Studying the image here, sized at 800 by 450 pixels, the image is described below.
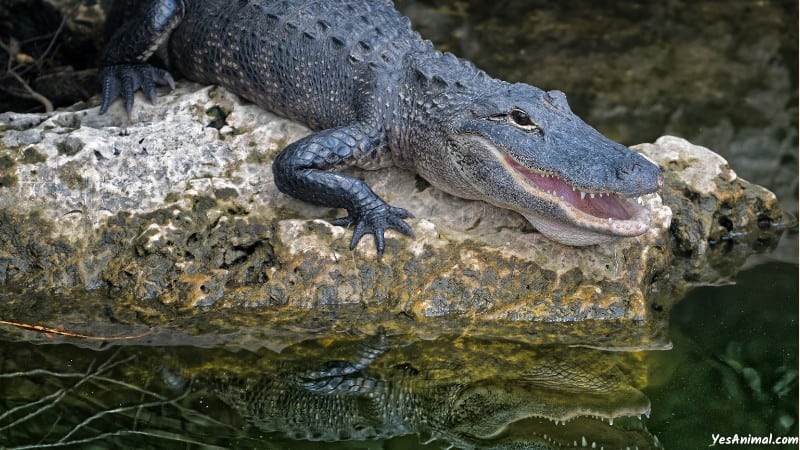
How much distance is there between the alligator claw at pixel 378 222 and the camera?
168 inches

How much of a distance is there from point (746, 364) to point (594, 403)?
2.49ft

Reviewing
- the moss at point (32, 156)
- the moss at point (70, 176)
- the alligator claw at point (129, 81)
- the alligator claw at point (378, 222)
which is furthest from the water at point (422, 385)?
the alligator claw at point (129, 81)

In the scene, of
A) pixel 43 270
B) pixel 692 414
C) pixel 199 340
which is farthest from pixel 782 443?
pixel 43 270

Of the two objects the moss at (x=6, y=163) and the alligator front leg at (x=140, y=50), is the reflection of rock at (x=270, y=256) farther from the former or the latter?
the alligator front leg at (x=140, y=50)

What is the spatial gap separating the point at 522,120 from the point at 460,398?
4.12ft

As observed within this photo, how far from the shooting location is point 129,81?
201 inches

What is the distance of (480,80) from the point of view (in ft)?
14.9

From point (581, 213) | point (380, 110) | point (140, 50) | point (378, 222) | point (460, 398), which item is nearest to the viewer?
point (460, 398)

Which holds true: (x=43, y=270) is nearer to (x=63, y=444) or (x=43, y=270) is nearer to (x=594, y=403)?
(x=63, y=444)

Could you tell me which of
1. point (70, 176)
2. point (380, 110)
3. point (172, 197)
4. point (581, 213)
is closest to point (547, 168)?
point (581, 213)

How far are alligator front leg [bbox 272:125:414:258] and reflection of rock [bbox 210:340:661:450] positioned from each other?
0.57m

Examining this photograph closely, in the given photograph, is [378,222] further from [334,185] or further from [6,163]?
[6,163]

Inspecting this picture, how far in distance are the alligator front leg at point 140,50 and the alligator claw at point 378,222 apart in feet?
4.99

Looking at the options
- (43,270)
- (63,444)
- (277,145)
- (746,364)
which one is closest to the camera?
(63,444)
